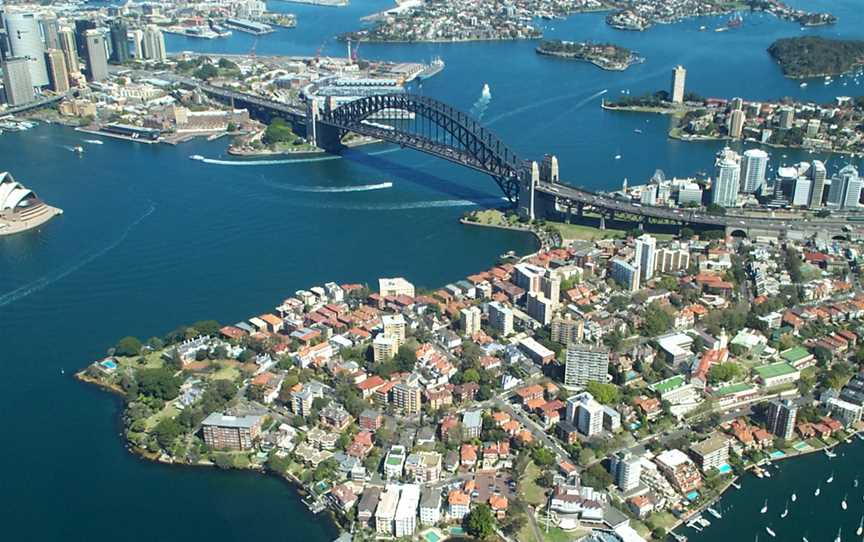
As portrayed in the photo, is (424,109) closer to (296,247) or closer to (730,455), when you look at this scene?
(296,247)

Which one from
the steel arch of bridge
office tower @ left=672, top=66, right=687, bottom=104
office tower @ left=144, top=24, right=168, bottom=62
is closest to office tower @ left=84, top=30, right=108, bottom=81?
office tower @ left=144, top=24, right=168, bottom=62

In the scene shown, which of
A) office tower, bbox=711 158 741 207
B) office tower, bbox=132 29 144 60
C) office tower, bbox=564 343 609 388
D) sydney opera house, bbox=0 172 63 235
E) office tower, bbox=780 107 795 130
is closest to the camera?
office tower, bbox=564 343 609 388

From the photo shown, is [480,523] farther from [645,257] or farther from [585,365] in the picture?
[645,257]

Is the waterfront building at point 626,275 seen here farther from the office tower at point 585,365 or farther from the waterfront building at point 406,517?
the waterfront building at point 406,517

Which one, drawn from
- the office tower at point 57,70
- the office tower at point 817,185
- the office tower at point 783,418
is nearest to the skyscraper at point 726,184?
the office tower at point 817,185

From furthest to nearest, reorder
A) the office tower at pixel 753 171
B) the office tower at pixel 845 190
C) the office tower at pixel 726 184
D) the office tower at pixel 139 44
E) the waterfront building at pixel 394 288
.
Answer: the office tower at pixel 139 44
the office tower at pixel 753 171
the office tower at pixel 726 184
the office tower at pixel 845 190
the waterfront building at pixel 394 288

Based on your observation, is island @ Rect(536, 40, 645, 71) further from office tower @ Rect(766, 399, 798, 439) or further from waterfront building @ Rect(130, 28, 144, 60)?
office tower @ Rect(766, 399, 798, 439)

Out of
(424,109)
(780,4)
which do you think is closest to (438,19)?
(780,4)
